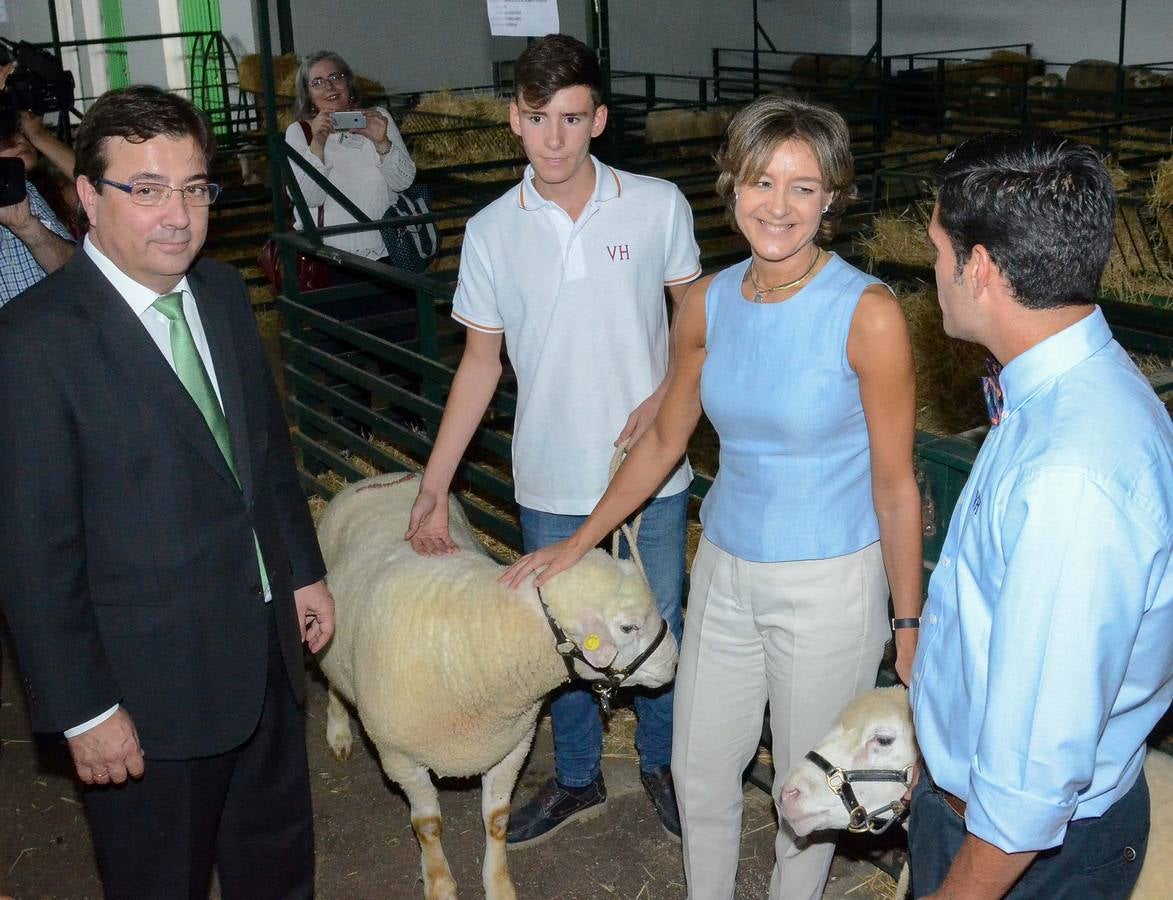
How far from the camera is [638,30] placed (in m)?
15.6

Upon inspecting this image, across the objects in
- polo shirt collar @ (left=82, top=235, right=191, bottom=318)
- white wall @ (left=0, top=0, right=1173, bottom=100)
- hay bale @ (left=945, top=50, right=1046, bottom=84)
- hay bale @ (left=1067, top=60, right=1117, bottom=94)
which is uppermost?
white wall @ (left=0, top=0, right=1173, bottom=100)

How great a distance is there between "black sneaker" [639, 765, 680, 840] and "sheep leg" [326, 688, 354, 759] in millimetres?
935

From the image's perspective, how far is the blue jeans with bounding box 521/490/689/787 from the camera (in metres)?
2.89

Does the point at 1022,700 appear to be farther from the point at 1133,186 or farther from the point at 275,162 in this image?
the point at 1133,186

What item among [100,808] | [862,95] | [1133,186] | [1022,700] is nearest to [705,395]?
[1022,700]

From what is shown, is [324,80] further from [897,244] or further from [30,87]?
[897,244]

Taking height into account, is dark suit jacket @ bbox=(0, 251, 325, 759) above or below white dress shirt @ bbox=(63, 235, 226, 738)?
below

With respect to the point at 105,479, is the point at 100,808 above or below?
below

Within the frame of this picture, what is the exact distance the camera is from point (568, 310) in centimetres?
271

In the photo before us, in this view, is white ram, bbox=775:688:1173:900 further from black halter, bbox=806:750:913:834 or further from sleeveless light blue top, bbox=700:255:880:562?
sleeveless light blue top, bbox=700:255:880:562

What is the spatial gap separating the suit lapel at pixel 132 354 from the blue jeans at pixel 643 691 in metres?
1.05

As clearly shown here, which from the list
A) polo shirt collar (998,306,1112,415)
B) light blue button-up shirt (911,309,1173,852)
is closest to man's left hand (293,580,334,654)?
light blue button-up shirt (911,309,1173,852)

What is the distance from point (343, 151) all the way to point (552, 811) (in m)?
3.08

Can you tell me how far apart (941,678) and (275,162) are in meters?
4.32
